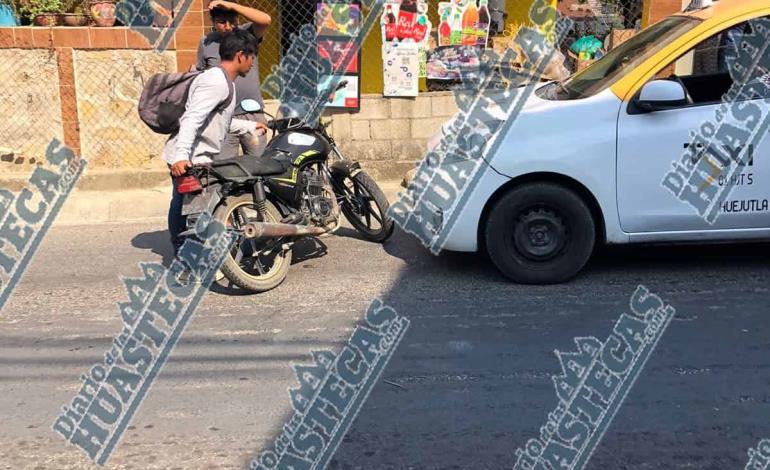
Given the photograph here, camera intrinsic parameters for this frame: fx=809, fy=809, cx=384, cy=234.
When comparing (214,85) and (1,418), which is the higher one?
(214,85)

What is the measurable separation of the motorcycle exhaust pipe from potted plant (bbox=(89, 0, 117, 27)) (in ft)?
14.1

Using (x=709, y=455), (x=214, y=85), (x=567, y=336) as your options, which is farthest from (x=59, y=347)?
(x=709, y=455)

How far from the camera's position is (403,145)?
9.00m

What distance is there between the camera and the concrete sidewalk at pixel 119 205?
7902 millimetres

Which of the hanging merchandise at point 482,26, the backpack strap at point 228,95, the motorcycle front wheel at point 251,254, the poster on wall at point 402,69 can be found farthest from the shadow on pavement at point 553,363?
the hanging merchandise at point 482,26

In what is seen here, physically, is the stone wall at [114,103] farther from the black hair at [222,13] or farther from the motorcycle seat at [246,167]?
the motorcycle seat at [246,167]

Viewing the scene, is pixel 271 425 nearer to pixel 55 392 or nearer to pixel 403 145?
pixel 55 392

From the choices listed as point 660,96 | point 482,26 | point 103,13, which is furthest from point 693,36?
point 103,13

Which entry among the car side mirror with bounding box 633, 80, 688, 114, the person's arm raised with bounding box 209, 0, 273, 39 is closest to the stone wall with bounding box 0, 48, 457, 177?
the person's arm raised with bounding box 209, 0, 273, 39

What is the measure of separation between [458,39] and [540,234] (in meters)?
4.32

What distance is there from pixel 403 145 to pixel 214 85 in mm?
3777

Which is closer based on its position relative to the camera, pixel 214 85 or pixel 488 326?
pixel 488 326

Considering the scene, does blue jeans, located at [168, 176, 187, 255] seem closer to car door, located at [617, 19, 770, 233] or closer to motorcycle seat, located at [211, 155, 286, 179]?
motorcycle seat, located at [211, 155, 286, 179]

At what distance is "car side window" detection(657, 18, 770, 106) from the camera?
17.7 ft
